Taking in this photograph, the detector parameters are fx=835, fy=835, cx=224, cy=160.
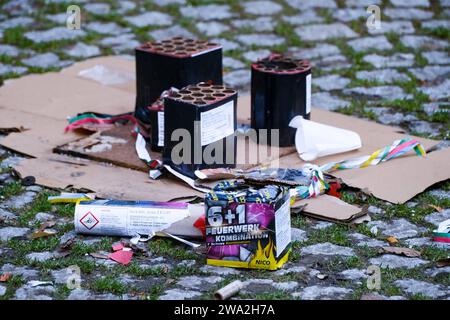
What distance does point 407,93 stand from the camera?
6059mm

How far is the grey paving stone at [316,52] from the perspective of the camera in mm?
6848

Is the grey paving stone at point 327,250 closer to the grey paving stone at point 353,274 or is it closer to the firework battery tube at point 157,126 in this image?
the grey paving stone at point 353,274

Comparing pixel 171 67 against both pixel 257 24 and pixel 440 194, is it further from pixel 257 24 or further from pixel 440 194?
→ pixel 257 24

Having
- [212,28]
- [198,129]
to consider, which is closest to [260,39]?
[212,28]

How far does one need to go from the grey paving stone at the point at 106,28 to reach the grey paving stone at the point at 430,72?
8.30ft

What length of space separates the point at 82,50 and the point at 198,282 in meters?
3.82

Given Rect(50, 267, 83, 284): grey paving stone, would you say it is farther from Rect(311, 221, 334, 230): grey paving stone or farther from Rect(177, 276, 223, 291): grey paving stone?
Rect(311, 221, 334, 230): grey paving stone

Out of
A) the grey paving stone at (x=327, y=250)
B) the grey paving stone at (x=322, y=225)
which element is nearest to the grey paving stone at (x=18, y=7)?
the grey paving stone at (x=322, y=225)

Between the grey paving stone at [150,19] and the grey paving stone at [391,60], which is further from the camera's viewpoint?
the grey paving stone at [150,19]

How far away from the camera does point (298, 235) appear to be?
13.1 feet
